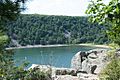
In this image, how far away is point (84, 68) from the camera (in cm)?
2748

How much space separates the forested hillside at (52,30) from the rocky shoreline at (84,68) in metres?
81.1

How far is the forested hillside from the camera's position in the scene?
120812 mm

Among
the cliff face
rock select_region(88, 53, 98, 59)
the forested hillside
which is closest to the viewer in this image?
the cliff face

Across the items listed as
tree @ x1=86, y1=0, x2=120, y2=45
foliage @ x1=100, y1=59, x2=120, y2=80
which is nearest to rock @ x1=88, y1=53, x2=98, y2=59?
foliage @ x1=100, y1=59, x2=120, y2=80

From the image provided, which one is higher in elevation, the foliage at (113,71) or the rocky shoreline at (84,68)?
the foliage at (113,71)

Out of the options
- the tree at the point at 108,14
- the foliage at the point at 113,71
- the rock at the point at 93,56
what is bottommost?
the rock at the point at 93,56

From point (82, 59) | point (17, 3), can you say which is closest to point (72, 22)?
point (82, 59)

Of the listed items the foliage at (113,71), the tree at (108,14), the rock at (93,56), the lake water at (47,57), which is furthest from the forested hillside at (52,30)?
the tree at (108,14)

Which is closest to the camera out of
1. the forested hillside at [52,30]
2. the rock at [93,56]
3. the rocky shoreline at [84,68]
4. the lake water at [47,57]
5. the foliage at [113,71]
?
the lake water at [47,57]

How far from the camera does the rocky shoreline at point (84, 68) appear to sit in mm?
18467

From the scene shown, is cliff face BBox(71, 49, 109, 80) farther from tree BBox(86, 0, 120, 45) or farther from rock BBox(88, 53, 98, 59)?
tree BBox(86, 0, 120, 45)

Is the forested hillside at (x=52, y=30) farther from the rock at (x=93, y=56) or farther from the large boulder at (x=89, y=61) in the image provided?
the rock at (x=93, y=56)

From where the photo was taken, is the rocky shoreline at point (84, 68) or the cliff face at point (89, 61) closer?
the rocky shoreline at point (84, 68)

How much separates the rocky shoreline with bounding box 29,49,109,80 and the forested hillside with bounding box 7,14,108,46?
8110 cm
